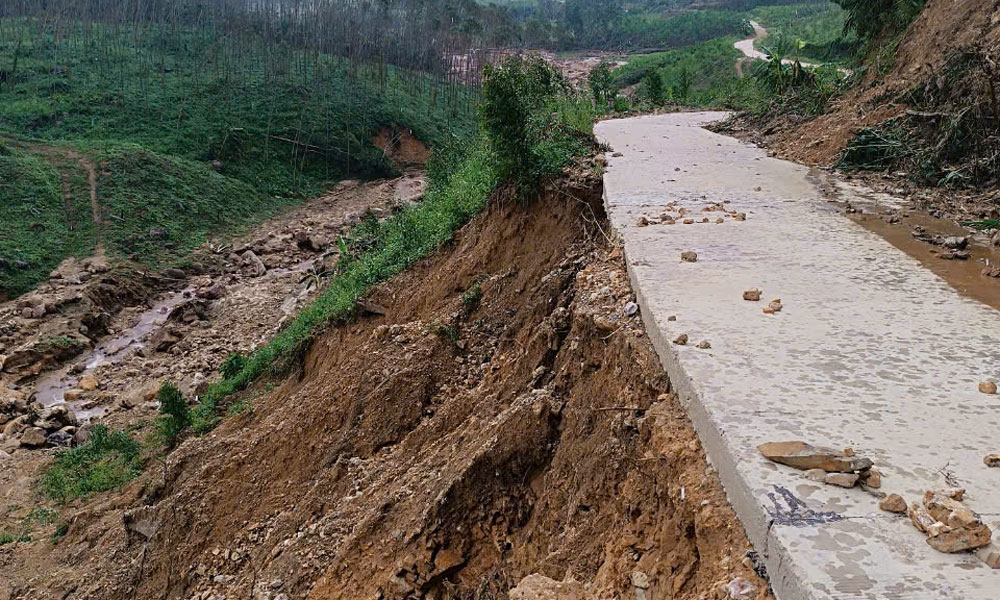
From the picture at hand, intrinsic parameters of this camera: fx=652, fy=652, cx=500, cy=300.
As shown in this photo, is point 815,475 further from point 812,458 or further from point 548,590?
point 548,590

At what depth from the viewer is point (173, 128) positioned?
89.5 feet

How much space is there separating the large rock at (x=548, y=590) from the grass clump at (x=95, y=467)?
28.6 feet

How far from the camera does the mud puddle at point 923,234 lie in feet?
12.2

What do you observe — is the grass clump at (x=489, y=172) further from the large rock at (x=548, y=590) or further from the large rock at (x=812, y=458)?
the large rock at (x=812, y=458)

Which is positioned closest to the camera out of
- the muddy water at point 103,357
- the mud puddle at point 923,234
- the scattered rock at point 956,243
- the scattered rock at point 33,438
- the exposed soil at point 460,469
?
the exposed soil at point 460,469

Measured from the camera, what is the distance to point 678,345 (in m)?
2.96

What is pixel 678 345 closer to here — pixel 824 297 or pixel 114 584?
pixel 824 297

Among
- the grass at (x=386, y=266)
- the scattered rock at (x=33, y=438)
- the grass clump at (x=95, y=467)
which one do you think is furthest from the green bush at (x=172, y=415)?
the scattered rock at (x=33, y=438)

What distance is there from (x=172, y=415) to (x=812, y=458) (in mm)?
9706

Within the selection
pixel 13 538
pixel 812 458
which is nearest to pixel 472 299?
pixel 812 458

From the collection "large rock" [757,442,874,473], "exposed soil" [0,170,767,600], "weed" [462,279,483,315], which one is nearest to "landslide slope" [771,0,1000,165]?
"exposed soil" [0,170,767,600]

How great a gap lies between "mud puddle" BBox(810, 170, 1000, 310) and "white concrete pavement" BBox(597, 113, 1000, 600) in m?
0.14

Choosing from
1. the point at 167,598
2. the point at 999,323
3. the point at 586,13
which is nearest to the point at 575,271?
the point at 999,323

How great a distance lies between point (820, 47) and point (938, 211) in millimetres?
23774
